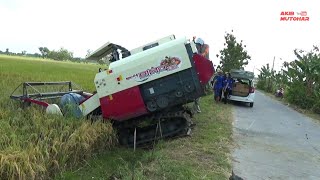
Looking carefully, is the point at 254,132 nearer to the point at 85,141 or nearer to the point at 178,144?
the point at 178,144

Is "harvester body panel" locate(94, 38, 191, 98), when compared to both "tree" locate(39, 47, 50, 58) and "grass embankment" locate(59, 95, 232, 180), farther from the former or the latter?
"tree" locate(39, 47, 50, 58)

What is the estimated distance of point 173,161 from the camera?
6.43 meters

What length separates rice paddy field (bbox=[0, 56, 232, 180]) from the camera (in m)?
5.65

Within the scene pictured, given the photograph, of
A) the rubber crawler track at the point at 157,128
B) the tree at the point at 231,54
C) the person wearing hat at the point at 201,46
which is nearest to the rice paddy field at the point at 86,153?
the rubber crawler track at the point at 157,128

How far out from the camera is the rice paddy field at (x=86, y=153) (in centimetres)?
565

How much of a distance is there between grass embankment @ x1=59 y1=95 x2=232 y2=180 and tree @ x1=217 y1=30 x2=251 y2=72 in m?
24.0

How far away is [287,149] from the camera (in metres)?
8.77

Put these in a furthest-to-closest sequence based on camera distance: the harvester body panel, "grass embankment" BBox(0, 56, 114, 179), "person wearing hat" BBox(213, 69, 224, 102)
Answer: "person wearing hat" BBox(213, 69, 224, 102)
the harvester body panel
"grass embankment" BBox(0, 56, 114, 179)

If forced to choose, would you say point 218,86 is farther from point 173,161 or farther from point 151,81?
point 173,161

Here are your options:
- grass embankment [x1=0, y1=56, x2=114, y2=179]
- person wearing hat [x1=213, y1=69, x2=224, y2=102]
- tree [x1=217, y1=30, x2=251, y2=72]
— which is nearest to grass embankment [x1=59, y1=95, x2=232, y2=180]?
grass embankment [x1=0, y1=56, x2=114, y2=179]

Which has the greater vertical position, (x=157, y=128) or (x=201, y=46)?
(x=201, y=46)

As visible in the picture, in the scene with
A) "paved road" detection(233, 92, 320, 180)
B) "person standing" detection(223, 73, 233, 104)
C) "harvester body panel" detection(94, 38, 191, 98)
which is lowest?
"paved road" detection(233, 92, 320, 180)

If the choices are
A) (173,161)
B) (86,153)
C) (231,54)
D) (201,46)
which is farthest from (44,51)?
(173,161)

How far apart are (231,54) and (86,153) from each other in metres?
27.4
